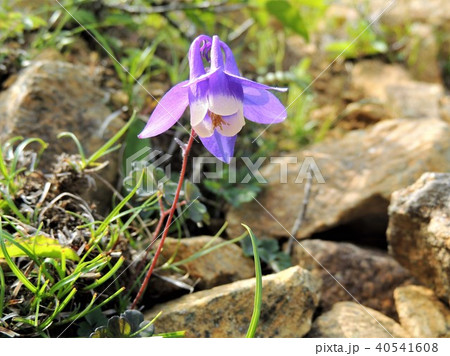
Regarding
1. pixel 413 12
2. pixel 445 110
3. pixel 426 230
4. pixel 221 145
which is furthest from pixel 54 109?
pixel 413 12

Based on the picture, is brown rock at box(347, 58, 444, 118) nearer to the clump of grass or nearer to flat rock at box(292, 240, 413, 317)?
flat rock at box(292, 240, 413, 317)

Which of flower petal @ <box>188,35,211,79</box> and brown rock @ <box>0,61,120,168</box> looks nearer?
flower petal @ <box>188,35,211,79</box>

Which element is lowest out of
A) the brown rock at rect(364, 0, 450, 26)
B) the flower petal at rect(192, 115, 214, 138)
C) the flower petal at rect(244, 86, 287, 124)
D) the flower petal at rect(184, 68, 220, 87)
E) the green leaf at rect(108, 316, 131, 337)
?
the green leaf at rect(108, 316, 131, 337)

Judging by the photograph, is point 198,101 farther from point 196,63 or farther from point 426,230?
point 426,230

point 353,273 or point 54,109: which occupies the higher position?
point 54,109

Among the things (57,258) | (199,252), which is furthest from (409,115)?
(57,258)

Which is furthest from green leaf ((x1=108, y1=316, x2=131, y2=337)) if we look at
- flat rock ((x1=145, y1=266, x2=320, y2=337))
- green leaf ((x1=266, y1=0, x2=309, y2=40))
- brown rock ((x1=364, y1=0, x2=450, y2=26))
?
brown rock ((x1=364, y1=0, x2=450, y2=26))
